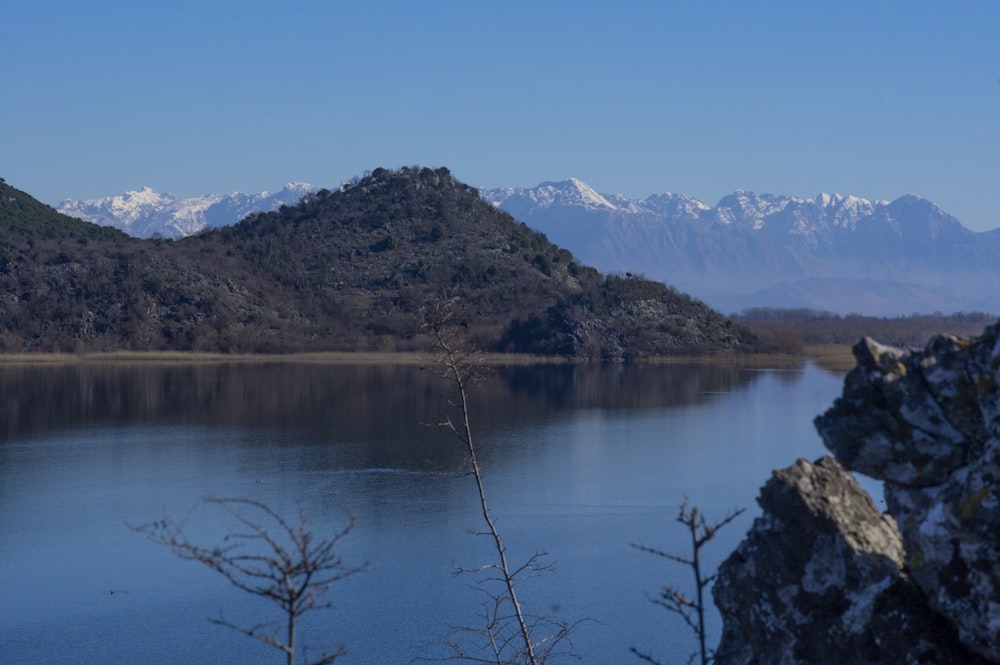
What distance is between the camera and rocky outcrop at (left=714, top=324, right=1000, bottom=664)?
375 cm

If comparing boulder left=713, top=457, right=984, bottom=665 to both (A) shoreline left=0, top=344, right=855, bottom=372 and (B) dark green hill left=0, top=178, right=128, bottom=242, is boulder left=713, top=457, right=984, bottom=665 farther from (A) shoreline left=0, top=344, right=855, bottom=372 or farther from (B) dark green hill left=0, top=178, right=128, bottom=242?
(B) dark green hill left=0, top=178, right=128, bottom=242

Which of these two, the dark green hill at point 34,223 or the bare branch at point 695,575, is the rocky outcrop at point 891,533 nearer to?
the bare branch at point 695,575

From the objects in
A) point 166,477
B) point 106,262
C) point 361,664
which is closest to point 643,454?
point 166,477

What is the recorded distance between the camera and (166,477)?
31281 millimetres

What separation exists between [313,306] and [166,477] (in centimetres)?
6753

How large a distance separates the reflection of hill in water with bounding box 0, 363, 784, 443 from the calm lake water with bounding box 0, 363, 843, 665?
12.5 inches

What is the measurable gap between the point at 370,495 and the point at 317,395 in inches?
1079

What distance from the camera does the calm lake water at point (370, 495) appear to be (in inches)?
698

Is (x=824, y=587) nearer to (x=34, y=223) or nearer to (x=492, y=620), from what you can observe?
(x=492, y=620)

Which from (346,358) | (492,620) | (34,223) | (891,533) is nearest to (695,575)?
(891,533)

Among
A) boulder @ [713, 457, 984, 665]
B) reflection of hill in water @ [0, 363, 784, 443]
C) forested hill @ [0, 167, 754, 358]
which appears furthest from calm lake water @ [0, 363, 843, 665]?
forested hill @ [0, 167, 754, 358]

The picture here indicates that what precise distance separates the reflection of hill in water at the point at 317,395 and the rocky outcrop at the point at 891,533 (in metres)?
33.3

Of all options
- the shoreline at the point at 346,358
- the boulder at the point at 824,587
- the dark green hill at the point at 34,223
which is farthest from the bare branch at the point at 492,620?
the dark green hill at the point at 34,223

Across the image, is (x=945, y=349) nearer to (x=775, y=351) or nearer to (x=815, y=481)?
(x=815, y=481)
